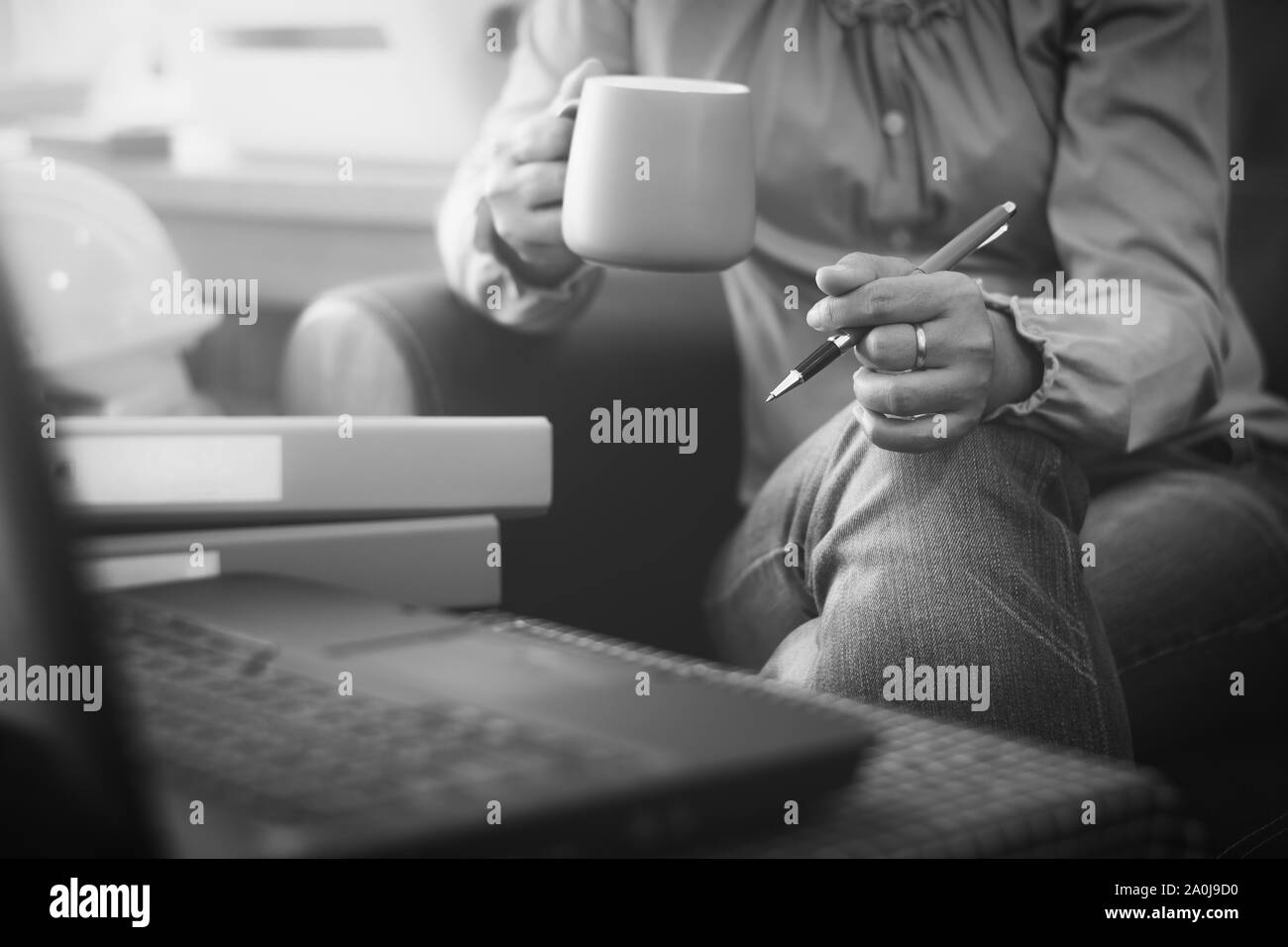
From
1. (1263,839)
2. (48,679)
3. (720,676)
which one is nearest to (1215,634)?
(1263,839)

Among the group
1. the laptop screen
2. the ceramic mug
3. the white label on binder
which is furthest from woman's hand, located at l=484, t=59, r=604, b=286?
the laptop screen

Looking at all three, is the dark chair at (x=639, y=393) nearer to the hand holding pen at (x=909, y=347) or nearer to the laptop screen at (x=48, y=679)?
the hand holding pen at (x=909, y=347)

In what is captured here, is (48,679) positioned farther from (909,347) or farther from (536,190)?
(536,190)

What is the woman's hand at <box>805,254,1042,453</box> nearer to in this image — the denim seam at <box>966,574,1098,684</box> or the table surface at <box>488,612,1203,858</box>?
the denim seam at <box>966,574,1098,684</box>

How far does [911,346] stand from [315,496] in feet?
0.92

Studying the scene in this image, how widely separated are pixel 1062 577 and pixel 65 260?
39.0 inches

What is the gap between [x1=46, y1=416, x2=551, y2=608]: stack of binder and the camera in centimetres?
52

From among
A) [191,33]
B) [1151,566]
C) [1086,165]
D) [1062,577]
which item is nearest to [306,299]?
[191,33]

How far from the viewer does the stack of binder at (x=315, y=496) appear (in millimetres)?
522

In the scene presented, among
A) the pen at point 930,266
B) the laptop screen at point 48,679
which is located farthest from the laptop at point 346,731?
the pen at point 930,266

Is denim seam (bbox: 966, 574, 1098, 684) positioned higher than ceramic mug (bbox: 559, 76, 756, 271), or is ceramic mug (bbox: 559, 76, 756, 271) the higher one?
ceramic mug (bbox: 559, 76, 756, 271)

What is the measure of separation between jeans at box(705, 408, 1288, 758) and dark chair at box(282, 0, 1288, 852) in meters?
0.07

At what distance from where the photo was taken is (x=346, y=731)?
0.33 m
